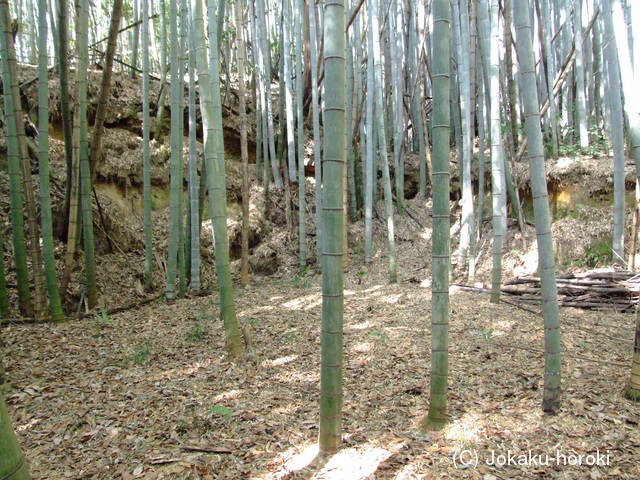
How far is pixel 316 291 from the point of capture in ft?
20.6

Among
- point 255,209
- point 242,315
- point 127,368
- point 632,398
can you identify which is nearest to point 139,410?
point 127,368

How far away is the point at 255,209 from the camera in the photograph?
871cm

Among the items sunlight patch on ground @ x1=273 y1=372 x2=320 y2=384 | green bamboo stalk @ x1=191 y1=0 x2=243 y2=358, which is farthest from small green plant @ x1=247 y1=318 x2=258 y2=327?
sunlight patch on ground @ x1=273 y1=372 x2=320 y2=384

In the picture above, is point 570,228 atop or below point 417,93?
below

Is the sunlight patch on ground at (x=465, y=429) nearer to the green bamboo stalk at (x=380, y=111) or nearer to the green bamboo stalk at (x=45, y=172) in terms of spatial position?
the green bamboo stalk at (x=45, y=172)

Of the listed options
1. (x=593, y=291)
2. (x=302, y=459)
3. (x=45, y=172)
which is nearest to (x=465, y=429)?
(x=302, y=459)

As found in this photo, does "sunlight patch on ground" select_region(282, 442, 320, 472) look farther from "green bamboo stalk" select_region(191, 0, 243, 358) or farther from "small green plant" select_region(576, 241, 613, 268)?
"small green plant" select_region(576, 241, 613, 268)

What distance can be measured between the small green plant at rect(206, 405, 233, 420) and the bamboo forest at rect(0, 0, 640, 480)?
2 cm

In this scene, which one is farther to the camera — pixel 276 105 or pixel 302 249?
pixel 276 105

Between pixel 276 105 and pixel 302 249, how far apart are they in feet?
14.4

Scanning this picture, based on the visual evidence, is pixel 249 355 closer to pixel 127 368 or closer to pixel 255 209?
pixel 127 368

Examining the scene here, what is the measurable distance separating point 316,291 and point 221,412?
12.5 feet

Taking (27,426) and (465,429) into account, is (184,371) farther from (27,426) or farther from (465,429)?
(465,429)

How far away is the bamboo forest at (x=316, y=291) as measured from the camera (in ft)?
6.83
